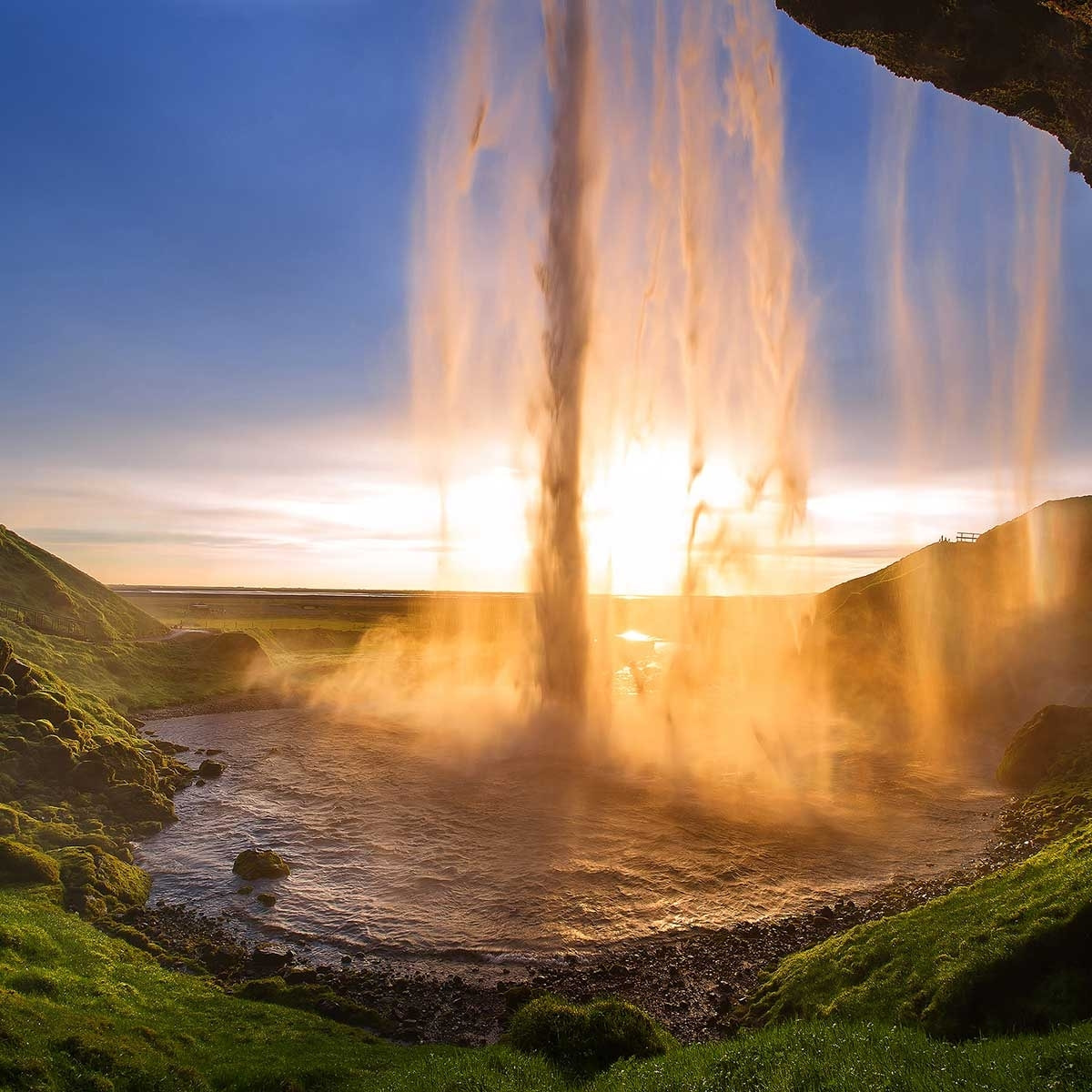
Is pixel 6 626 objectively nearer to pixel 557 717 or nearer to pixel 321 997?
pixel 557 717

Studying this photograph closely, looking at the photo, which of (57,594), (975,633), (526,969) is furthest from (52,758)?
(975,633)

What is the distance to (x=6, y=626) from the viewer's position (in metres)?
57.6

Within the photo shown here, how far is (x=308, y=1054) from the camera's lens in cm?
1537

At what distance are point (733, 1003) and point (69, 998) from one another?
58.4 feet

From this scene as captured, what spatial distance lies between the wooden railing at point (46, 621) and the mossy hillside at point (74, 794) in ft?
90.1

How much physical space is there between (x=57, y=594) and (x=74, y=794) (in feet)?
162

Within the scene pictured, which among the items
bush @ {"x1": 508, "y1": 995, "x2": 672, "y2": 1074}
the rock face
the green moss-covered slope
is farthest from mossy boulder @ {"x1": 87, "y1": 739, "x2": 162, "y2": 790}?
the rock face

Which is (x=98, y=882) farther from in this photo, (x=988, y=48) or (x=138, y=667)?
(x=138, y=667)

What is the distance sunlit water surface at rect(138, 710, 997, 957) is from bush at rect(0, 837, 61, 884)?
3.88 meters

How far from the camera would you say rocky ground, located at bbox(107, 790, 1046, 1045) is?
728 inches

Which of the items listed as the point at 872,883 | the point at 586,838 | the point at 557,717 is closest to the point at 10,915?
the point at 586,838

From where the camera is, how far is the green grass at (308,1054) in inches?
412

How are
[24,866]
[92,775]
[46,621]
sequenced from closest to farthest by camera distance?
[24,866] → [92,775] → [46,621]

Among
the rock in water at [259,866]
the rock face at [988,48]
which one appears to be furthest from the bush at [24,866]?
the rock face at [988,48]
